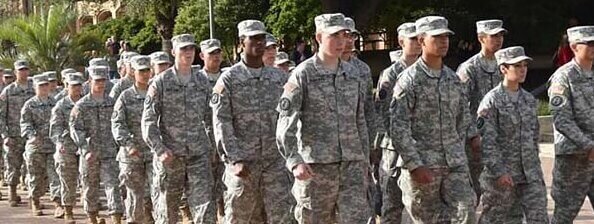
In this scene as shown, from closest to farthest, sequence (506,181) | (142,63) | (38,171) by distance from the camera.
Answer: (506,181) → (142,63) → (38,171)

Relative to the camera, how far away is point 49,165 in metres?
13.6

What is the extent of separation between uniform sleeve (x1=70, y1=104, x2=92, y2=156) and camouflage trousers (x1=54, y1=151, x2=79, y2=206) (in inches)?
31.6

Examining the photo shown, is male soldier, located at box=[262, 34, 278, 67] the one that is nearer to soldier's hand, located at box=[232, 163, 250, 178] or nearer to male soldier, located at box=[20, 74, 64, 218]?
soldier's hand, located at box=[232, 163, 250, 178]

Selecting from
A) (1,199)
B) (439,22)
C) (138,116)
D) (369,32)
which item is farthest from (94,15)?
(439,22)

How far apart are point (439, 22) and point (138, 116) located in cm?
393

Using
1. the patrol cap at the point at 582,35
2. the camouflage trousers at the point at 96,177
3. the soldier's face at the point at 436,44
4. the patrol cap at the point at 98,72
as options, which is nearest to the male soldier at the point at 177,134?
the camouflage trousers at the point at 96,177

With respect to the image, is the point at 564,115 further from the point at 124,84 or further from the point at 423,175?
the point at 124,84

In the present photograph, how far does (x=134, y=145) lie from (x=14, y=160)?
4.96m

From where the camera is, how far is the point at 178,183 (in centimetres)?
940

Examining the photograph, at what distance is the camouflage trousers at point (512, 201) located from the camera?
8.38 m

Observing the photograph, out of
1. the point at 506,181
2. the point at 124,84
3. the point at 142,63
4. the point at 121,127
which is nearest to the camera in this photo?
the point at 506,181

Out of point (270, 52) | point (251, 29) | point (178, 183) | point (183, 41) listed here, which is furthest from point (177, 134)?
point (251, 29)

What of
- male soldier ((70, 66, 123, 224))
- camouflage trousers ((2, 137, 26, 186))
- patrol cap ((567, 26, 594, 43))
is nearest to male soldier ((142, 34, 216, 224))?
male soldier ((70, 66, 123, 224))

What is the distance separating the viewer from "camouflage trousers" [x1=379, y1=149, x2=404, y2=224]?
8.64 meters
